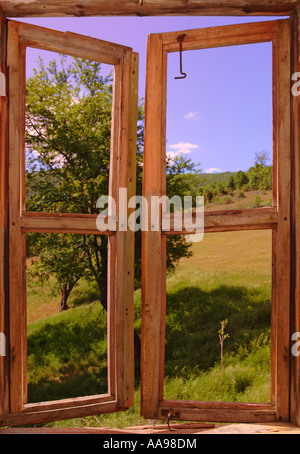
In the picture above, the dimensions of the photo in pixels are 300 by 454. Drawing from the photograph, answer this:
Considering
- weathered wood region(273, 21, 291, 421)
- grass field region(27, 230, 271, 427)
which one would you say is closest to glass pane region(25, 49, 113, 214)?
grass field region(27, 230, 271, 427)

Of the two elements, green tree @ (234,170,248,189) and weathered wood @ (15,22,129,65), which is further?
green tree @ (234,170,248,189)

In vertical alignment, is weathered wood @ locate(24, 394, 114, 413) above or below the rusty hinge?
above

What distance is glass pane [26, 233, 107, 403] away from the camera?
3.59 meters

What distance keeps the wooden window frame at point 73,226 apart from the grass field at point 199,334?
4.86 feet

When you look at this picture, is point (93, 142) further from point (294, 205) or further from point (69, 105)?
point (294, 205)

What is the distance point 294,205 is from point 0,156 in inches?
45.2

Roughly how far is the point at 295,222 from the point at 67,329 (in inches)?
184

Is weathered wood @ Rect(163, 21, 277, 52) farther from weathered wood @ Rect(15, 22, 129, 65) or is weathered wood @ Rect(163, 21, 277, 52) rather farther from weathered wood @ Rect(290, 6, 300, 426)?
weathered wood @ Rect(15, 22, 129, 65)

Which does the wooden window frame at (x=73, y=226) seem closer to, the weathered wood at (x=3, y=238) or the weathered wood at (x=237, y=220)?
the weathered wood at (x=3, y=238)

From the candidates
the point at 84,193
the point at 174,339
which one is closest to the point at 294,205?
the point at 84,193

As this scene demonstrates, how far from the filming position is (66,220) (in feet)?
3.77

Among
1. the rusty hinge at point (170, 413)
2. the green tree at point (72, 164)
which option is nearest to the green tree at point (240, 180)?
the green tree at point (72, 164)

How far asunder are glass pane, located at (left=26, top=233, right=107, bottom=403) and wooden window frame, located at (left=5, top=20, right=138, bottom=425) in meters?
2.31

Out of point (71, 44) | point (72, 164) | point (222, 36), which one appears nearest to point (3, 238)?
point (71, 44)
